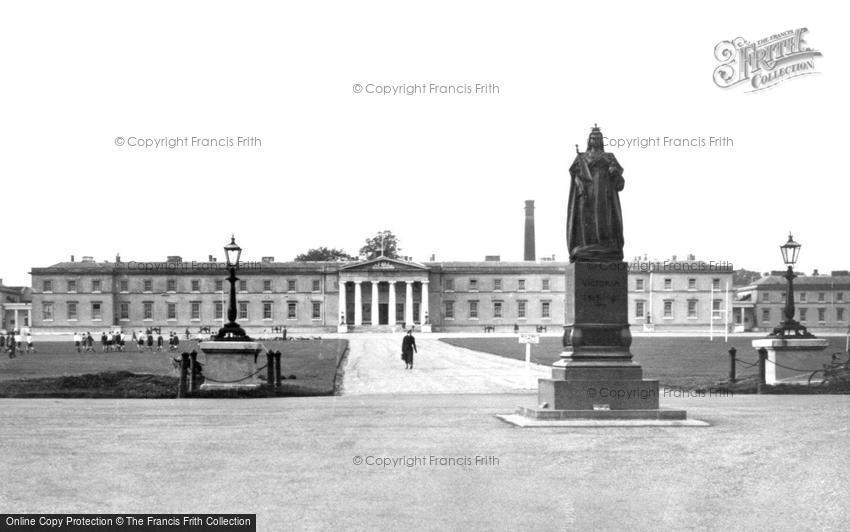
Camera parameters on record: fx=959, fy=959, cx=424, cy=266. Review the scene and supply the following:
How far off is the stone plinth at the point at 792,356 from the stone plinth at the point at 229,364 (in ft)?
36.5

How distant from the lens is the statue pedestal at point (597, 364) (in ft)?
45.1

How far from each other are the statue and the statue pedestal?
0.25 m

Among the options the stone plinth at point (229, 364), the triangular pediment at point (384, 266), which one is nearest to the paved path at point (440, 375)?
the stone plinth at point (229, 364)

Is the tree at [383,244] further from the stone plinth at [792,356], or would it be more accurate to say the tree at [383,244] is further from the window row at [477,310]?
the stone plinth at [792,356]

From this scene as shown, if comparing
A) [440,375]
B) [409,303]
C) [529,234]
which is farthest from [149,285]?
[440,375]

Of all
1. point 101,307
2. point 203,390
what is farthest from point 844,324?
point 203,390

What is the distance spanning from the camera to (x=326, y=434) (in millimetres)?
Result: 12062

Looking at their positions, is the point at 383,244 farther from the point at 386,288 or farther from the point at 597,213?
the point at 597,213

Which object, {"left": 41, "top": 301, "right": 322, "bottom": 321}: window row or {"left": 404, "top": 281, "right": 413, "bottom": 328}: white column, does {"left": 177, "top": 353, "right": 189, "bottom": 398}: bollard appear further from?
{"left": 41, "top": 301, "right": 322, "bottom": 321}: window row

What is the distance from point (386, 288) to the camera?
356 ft

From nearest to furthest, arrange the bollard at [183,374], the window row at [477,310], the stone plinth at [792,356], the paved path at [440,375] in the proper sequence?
the bollard at [183,374]
the stone plinth at [792,356]
the paved path at [440,375]
the window row at [477,310]

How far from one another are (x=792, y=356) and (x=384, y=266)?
87.2m

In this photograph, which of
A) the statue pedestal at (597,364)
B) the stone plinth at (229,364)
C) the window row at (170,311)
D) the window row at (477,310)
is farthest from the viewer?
the window row at (477,310)

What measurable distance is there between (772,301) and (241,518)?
116m
